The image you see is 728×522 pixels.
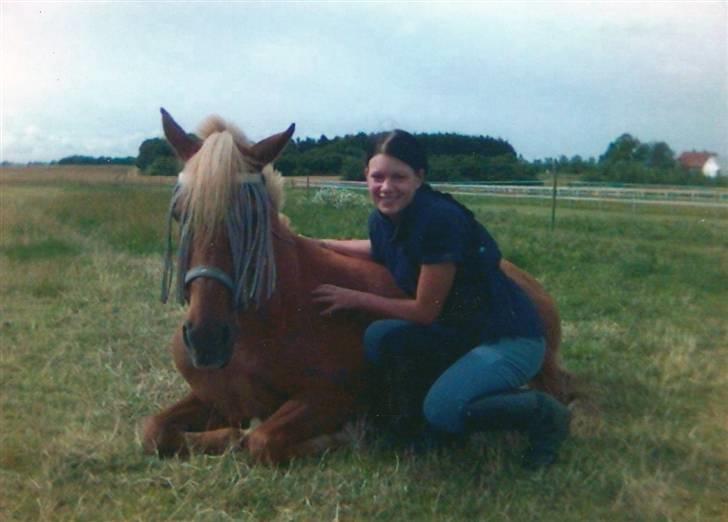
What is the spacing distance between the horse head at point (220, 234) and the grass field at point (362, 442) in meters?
0.59

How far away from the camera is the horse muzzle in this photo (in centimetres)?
328

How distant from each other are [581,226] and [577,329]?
4.45 meters

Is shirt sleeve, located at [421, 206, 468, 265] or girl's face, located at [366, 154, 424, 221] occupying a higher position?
girl's face, located at [366, 154, 424, 221]

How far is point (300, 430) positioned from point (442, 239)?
0.99m

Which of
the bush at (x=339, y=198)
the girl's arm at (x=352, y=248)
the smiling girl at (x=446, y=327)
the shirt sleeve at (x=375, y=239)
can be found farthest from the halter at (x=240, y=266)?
the bush at (x=339, y=198)

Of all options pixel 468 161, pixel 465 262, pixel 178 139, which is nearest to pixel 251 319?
pixel 178 139

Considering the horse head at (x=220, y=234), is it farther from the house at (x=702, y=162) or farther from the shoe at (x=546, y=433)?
the house at (x=702, y=162)

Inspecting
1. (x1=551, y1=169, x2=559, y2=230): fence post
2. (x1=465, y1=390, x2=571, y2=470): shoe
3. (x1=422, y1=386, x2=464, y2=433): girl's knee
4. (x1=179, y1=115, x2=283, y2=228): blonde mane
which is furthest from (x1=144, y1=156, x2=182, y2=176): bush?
(x1=551, y1=169, x2=559, y2=230): fence post

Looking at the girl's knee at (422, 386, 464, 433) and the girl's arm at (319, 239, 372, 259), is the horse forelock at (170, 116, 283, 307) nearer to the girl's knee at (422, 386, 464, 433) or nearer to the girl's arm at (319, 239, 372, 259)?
the girl's knee at (422, 386, 464, 433)

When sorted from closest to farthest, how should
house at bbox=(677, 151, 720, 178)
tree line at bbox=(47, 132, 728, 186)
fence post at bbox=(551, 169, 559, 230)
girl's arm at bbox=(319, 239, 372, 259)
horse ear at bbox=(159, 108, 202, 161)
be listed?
horse ear at bbox=(159, 108, 202, 161) < girl's arm at bbox=(319, 239, 372, 259) < tree line at bbox=(47, 132, 728, 186) < house at bbox=(677, 151, 720, 178) < fence post at bbox=(551, 169, 559, 230)

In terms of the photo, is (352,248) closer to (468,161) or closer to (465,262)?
(465,262)

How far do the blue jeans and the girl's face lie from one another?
51 cm

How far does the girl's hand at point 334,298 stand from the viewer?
3.83 metres

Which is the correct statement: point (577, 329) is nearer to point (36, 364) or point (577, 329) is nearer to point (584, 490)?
point (584, 490)
